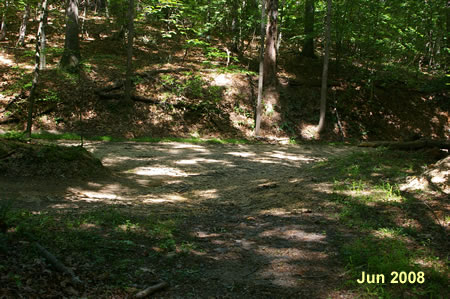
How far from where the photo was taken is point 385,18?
782 inches

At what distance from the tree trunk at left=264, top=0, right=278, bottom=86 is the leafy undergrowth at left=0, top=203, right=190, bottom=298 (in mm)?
15822

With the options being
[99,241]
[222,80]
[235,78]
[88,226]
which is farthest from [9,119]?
[99,241]

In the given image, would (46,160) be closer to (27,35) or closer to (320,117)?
(320,117)

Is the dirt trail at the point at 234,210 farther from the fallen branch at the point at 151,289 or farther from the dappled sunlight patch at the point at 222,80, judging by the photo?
the dappled sunlight patch at the point at 222,80

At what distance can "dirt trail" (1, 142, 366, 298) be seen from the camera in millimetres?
3600

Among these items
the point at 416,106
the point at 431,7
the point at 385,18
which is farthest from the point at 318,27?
the point at 416,106

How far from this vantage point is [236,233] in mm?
5078

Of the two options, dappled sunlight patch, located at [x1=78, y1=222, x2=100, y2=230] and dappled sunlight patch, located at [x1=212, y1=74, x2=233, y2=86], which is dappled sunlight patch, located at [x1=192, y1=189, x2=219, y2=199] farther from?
dappled sunlight patch, located at [x1=212, y1=74, x2=233, y2=86]

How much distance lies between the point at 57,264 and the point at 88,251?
56cm

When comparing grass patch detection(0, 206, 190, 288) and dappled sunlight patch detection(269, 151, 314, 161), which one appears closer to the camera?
grass patch detection(0, 206, 190, 288)

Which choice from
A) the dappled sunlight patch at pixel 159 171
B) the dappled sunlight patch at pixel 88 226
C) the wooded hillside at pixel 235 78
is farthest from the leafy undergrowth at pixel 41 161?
the wooded hillside at pixel 235 78
